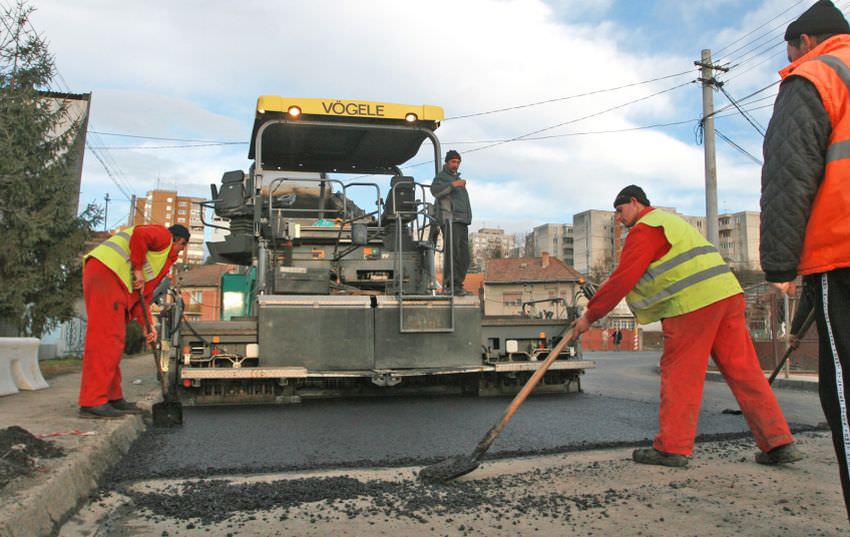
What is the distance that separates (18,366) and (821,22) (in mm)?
7869

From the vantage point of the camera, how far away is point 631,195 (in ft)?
13.6

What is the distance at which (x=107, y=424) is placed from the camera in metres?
4.36

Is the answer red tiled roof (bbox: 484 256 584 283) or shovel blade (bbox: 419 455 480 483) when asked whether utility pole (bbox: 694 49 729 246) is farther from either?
red tiled roof (bbox: 484 256 584 283)

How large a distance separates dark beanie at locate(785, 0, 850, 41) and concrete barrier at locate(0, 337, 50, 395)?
718 centimetres

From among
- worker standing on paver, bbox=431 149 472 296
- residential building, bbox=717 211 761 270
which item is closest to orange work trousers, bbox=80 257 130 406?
worker standing on paver, bbox=431 149 472 296

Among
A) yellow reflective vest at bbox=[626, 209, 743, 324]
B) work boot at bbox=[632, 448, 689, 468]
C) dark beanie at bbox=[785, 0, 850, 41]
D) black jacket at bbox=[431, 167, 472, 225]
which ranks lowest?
work boot at bbox=[632, 448, 689, 468]

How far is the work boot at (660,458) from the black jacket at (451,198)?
401 cm

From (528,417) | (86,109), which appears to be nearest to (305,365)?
(528,417)

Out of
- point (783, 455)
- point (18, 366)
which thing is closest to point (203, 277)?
point (18, 366)

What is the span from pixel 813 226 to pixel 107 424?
4.20 metres

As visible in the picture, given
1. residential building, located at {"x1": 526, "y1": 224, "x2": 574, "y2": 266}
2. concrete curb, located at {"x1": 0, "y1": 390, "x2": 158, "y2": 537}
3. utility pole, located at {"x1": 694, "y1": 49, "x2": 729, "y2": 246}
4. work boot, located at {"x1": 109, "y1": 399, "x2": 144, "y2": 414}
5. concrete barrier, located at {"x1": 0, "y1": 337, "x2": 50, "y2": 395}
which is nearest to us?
concrete curb, located at {"x1": 0, "y1": 390, "x2": 158, "y2": 537}

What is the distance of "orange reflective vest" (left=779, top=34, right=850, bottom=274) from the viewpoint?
6.91ft

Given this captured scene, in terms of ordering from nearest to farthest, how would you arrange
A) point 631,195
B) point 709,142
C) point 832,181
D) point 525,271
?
1. point 832,181
2. point 631,195
3. point 709,142
4. point 525,271

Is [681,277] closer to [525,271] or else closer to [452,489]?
[452,489]
